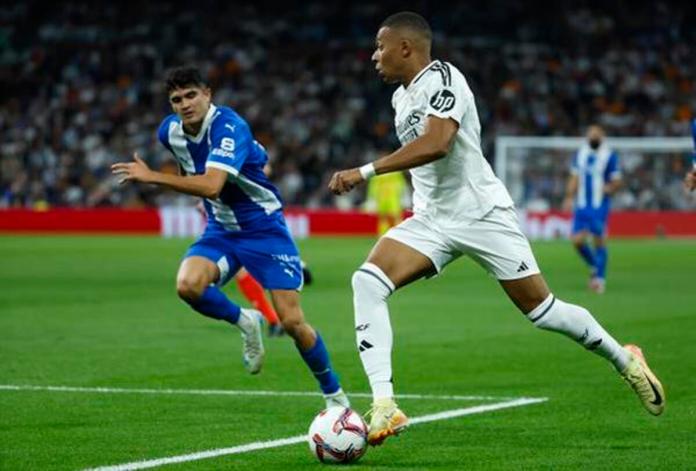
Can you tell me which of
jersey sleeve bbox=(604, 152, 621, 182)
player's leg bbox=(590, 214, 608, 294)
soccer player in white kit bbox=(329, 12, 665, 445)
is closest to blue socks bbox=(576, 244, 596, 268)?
player's leg bbox=(590, 214, 608, 294)

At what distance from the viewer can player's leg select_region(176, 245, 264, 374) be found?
10.3 m

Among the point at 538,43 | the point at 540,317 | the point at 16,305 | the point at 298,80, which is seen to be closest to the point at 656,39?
the point at 538,43

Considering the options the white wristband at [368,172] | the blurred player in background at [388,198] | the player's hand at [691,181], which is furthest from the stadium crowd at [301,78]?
the white wristband at [368,172]

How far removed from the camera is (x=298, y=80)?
150ft

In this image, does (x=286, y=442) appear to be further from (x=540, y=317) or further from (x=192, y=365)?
(x=192, y=365)

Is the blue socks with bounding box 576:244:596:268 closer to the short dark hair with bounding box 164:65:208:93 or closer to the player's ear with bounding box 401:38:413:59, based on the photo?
the short dark hair with bounding box 164:65:208:93

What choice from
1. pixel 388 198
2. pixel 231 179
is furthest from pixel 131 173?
pixel 388 198

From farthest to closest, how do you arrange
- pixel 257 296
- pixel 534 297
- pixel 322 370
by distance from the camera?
pixel 257 296
pixel 322 370
pixel 534 297

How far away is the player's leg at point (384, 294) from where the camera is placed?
808 centimetres

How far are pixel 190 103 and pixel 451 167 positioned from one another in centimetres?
219

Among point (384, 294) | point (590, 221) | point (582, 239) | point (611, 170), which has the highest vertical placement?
point (384, 294)

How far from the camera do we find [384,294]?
334 inches

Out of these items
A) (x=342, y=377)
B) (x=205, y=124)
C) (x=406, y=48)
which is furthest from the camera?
(x=342, y=377)

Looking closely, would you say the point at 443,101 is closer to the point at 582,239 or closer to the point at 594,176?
the point at 582,239
